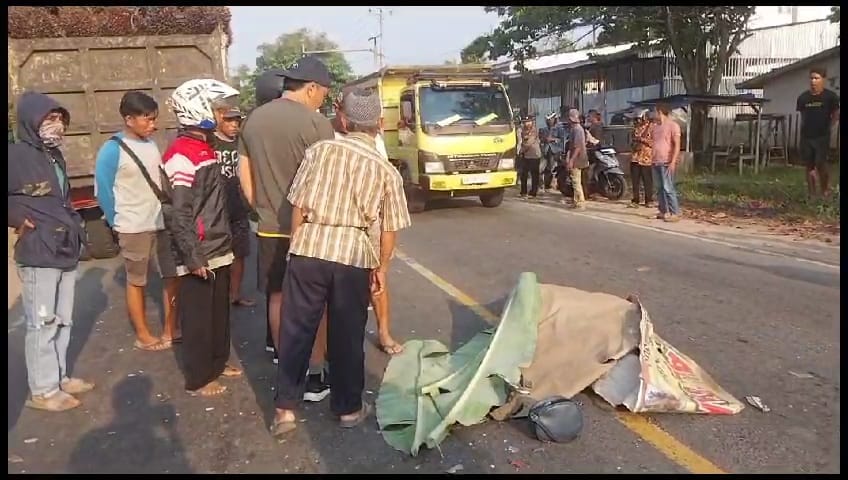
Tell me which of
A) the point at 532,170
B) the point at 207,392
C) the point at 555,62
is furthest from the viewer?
the point at 555,62

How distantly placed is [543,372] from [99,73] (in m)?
6.52

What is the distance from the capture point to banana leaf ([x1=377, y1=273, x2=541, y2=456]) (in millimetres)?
3783

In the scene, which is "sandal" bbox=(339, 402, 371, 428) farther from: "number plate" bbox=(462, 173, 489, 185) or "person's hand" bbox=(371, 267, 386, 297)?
"number plate" bbox=(462, 173, 489, 185)

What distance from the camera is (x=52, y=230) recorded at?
4.13m

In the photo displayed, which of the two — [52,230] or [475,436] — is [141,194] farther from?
[475,436]

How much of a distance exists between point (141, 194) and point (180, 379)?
4.04 feet

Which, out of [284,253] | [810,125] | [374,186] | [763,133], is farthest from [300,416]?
[763,133]

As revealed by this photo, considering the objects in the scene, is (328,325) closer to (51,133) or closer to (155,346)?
(51,133)

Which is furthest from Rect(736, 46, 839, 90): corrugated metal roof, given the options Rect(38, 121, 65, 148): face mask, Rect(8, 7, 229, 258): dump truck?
Rect(38, 121, 65, 148): face mask

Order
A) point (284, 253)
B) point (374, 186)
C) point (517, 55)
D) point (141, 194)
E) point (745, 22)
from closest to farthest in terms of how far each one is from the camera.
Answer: point (374, 186) → point (284, 253) → point (141, 194) → point (745, 22) → point (517, 55)

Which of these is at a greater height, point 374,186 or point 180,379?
point 374,186

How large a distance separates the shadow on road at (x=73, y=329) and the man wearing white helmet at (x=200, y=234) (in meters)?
1.05

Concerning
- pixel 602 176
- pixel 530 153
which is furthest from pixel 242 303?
pixel 602 176

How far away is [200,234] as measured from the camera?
430cm
